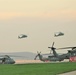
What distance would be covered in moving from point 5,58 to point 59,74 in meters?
47.8

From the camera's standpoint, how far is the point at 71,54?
261 feet

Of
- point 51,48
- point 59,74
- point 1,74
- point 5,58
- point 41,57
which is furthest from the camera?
point 41,57

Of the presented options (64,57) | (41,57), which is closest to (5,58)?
(64,57)

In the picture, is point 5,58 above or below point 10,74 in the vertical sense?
above

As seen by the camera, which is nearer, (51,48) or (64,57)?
(64,57)

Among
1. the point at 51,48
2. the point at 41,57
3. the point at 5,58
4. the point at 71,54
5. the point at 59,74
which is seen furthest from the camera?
the point at 41,57

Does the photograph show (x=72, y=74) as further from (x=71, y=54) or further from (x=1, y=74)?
(x=71, y=54)

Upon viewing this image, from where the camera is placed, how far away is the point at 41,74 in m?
26.7

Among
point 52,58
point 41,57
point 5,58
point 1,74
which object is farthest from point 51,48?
point 1,74

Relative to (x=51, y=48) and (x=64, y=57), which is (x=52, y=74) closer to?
(x=64, y=57)

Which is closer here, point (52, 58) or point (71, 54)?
point (71, 54)

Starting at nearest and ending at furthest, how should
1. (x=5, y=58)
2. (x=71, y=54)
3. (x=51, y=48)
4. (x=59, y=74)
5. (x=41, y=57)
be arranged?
(x=59, y=74), (x=5, y=58), (x=71, y=54), (x=51, y=48), (x=41, y=57)

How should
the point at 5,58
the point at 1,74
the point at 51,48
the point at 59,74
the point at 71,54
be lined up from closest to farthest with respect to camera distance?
the point at 59,74 → the point at 1,74 → the point at 5,58 → the point at 71,54 → the point at 51,48

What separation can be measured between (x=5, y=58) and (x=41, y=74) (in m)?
47.3
